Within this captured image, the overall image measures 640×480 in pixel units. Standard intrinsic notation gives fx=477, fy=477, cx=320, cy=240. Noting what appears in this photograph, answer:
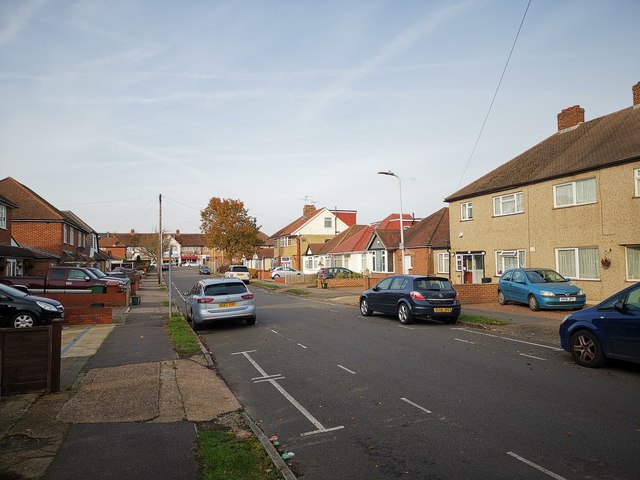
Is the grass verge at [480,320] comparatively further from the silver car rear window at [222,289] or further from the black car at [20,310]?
the black car at [20,310]

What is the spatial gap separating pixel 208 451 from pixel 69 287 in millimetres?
20113

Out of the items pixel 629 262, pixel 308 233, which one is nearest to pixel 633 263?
pixel 629 262

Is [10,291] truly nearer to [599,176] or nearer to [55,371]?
[55,371]

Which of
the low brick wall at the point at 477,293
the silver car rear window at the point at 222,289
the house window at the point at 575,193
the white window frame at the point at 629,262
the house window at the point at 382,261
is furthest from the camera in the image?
the house window at the point at 382,261

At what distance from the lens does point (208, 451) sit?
493 centimetres

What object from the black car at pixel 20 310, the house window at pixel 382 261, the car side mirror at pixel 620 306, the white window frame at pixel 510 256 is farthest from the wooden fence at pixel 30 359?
the house window at pixel 382 261

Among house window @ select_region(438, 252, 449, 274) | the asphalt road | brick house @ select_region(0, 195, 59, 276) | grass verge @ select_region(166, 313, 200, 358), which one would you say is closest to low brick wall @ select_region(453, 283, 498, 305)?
house window @ select_region(438, 252, 449, 274)

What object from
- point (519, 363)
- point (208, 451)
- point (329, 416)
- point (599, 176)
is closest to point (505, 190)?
point (599, 176)

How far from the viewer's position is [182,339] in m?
12.1

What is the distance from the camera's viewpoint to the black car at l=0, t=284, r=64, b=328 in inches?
516

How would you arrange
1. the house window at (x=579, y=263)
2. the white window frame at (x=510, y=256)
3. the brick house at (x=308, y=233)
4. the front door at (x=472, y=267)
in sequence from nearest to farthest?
the house window at (x=579, y=263) → the white window frame at (x=510, y=256) → the front door at (x=472, y=267) → the brick house at (x=308, y=233)

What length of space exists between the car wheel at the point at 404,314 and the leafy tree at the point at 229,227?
52026mm

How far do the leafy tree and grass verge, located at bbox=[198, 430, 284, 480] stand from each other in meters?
60.8

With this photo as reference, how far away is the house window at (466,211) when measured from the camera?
2691 centimetres
